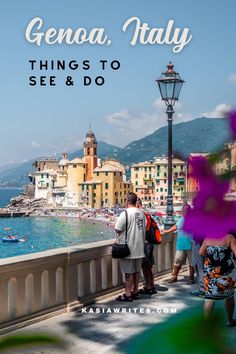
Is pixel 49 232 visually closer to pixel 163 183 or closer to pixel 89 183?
pixel 89 183

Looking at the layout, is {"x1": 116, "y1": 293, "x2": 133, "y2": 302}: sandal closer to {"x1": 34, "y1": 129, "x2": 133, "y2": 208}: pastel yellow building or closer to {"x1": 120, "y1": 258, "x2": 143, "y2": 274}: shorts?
{"x1": 120, "y1": 258, "x2": 143, "y2": 274}: shorts

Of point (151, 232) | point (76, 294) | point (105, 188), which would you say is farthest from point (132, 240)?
point (105, 188)

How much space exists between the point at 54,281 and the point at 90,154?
458 ft

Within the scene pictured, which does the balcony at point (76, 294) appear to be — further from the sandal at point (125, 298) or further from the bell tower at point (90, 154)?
the bell tower at point (90, 154)

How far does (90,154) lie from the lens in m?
147

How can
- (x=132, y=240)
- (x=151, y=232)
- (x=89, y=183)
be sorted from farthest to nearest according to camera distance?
(x=89, y=183) < (x=151, y=232) < (x=132, y=240)

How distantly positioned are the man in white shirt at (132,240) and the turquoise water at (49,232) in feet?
243

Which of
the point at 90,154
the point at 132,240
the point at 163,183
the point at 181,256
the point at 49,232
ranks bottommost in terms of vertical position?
the point at 49,232

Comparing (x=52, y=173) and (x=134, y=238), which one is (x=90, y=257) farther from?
(x=52, y=173)

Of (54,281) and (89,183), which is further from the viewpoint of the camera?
(89,183)

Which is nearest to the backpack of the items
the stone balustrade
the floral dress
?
the stone balustrade

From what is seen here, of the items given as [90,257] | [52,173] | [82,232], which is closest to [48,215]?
[52,173]

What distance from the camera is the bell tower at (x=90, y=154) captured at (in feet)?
478

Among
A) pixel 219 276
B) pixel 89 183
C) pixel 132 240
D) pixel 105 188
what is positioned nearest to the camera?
A: pixel 219 276
